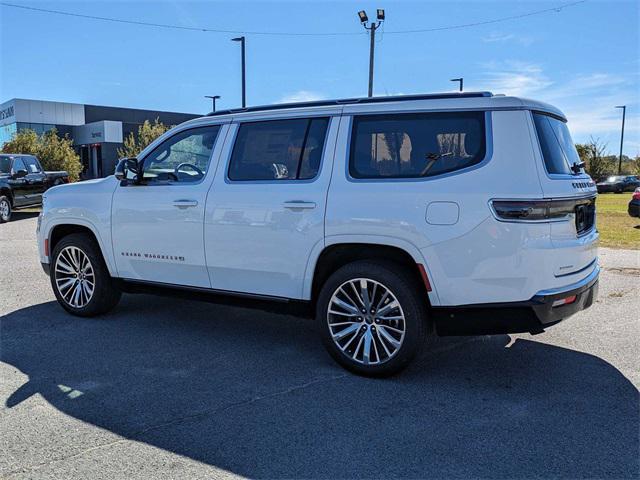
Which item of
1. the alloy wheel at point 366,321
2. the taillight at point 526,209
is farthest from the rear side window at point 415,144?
the alloy wheel at point 366,321

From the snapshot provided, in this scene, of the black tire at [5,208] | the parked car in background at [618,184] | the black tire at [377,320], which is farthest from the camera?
the parked car in background at [618,184]

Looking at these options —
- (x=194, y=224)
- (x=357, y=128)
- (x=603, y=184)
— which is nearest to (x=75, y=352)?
(x=194, y=224)

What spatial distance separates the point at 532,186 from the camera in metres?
3.66

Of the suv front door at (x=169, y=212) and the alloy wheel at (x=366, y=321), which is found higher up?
the suv front door at (x=169, y=212)

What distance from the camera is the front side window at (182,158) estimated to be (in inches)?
201

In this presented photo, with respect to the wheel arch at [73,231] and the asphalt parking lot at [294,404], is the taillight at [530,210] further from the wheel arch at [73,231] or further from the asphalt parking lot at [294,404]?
the wheel arch at [73,231]

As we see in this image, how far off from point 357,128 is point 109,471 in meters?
2.87

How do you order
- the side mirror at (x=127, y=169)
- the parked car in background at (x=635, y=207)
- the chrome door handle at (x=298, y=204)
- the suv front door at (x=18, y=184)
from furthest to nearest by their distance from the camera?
1. the suv front door at (x=18, y=184)
2. the parked car in background at (x=635, y=207)
3. the side mirror at (x=127, y=169)
4. the chrome door handle at (x=298, y=204)

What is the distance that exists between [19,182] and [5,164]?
717 mm

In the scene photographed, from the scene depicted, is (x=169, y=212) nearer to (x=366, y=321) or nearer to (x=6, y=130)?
(x=366, y=321)

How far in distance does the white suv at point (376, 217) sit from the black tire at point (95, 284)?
402mm

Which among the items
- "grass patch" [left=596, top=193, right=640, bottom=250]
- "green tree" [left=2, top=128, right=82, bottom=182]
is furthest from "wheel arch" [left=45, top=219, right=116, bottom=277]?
"green tree" [left=2, top=128, right=82, bottom=182]

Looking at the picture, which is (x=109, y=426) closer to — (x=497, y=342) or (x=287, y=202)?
(x=287, y=202)

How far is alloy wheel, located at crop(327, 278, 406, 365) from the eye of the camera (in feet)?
13.5
